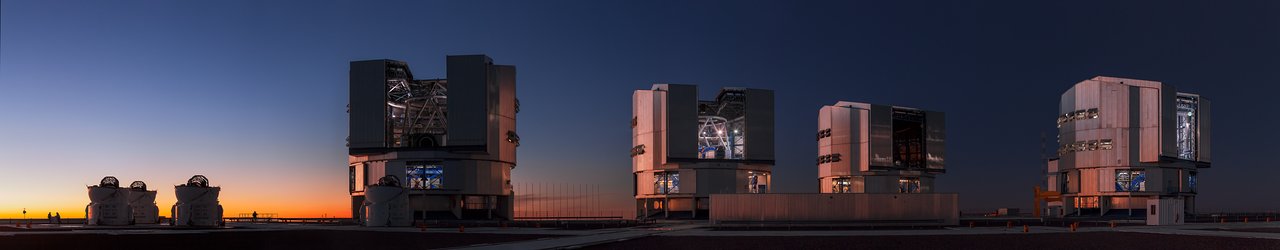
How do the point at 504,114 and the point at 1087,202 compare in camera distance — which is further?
the point at 1087,202

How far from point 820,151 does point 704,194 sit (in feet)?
77.3

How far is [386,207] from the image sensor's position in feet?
213

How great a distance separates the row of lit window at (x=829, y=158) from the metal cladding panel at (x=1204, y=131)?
31.6 m

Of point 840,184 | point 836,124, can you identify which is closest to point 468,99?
point 836,124

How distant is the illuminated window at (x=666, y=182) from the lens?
87.4 metres

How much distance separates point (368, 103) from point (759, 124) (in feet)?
106

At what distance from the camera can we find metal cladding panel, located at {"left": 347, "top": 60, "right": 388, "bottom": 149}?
75.4 metres

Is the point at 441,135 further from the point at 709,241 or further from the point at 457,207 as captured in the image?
the point at 709,241

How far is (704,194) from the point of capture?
283 feet

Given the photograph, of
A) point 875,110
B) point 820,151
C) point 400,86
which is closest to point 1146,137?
point 875,110

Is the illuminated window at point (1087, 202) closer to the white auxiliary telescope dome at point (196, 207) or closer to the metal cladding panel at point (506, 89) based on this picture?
the metal cladding panel at point (506, 89)

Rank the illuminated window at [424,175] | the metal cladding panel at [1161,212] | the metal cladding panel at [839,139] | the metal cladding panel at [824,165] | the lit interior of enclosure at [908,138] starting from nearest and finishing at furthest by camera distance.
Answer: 1. the metal cladding panel at [1161,212]
2. the illuminated window at [424,175]
3. the metal cladding panel at [839,139]
4. the lit interior of enclosure at [908,138]
5. the metal cladding panel at [824,165]

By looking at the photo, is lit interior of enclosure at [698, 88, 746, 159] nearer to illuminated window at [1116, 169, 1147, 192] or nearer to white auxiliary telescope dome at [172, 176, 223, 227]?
illuminated window at [1116, 169, 1147, 192]

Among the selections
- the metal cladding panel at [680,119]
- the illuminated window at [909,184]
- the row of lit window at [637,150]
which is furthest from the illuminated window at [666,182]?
the illuminated window at [909,184]
